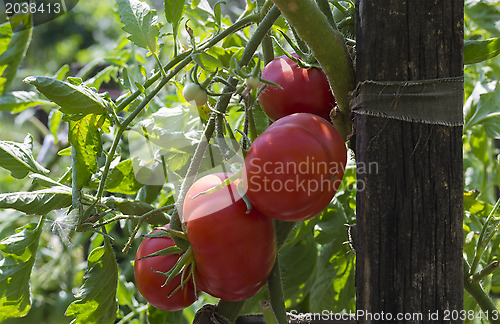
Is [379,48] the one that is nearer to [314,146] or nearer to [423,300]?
[314,146]

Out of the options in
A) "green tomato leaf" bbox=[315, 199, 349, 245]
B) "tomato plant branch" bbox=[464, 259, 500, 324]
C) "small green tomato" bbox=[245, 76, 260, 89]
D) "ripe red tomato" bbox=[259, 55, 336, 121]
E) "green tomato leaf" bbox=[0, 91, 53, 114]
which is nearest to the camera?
"small green tomato" bbox=[245, 76, 260, 89]

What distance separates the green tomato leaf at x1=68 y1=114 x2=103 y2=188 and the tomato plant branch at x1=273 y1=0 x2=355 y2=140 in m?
0.29

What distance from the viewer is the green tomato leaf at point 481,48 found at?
0.67m

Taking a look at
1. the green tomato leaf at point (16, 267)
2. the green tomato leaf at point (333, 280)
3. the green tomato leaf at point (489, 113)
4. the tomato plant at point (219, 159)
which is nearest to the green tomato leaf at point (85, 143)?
the tomato plant at point (219, 159)

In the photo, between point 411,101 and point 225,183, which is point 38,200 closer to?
point 225,183

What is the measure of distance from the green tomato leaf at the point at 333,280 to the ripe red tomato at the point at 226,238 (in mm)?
353

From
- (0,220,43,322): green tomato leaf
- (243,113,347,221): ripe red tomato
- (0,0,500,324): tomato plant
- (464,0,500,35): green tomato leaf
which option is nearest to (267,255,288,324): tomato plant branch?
(0,0,500,324): tomato plant

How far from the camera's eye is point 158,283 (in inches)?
25.1

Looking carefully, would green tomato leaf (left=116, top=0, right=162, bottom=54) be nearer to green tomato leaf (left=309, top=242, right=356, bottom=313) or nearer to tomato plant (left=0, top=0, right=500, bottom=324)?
tomato plant (left=0, top=0, right=500, bottom=324)

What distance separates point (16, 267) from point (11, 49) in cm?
33

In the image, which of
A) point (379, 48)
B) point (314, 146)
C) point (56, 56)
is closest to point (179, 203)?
point (314, 146)

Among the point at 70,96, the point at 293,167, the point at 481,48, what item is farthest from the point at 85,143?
the point at 481,48

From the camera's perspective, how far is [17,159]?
2.34ft

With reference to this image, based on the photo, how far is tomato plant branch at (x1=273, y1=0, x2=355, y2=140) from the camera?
1.80 ft
